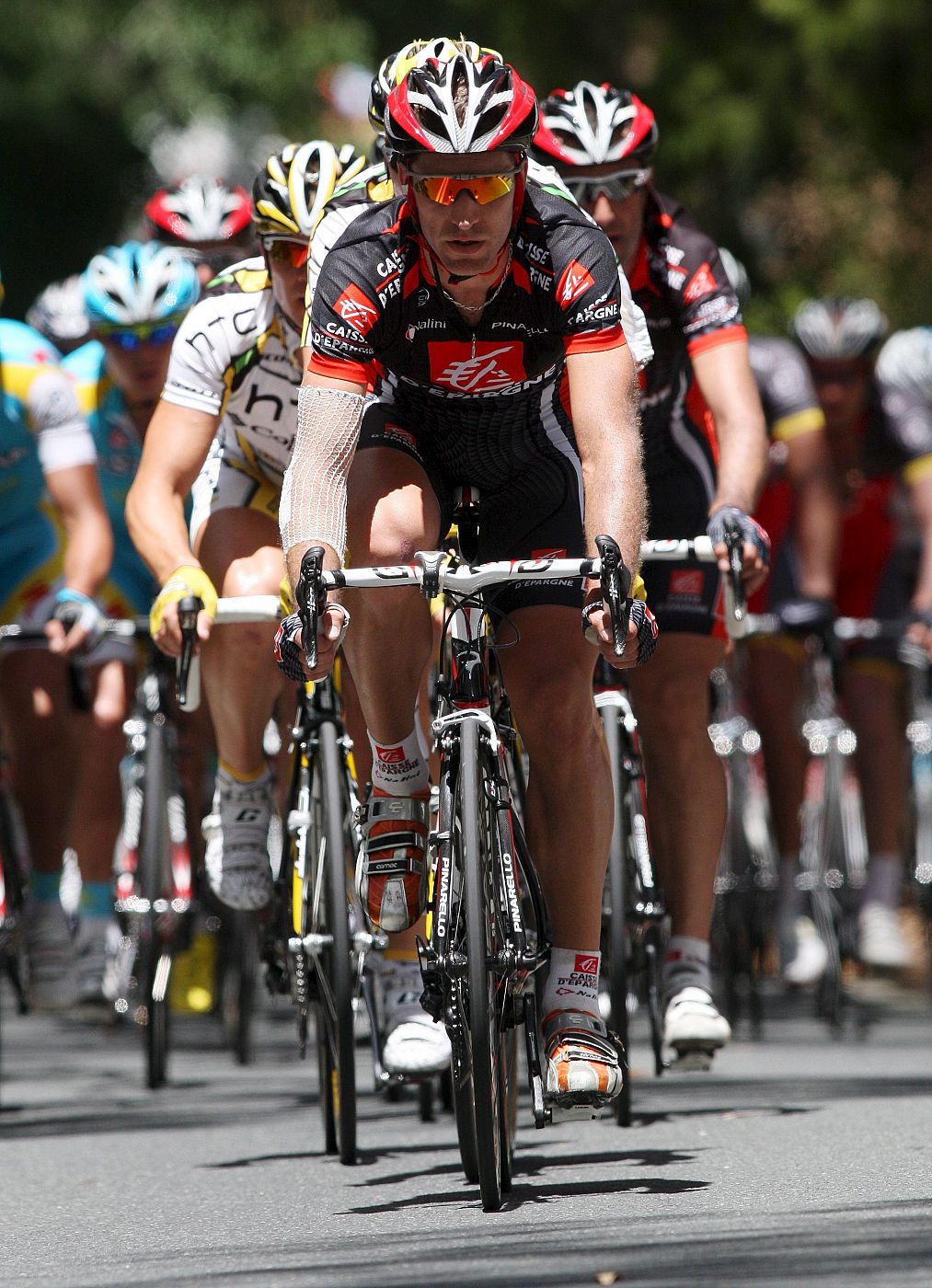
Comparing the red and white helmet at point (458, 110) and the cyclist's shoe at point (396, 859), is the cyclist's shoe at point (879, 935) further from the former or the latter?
the red and white helmet at point (458, 110)

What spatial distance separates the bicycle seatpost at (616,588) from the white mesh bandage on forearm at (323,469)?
1.92 feet

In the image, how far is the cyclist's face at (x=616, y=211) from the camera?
6809 millimetres

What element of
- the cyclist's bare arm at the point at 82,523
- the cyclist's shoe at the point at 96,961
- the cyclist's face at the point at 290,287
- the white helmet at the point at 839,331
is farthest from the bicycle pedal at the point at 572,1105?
the white helmet at the point at 839,331

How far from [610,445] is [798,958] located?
5.57 metres

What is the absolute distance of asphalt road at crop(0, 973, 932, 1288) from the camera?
14.7 ft

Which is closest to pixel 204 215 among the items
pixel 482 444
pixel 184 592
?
pixel 184 592

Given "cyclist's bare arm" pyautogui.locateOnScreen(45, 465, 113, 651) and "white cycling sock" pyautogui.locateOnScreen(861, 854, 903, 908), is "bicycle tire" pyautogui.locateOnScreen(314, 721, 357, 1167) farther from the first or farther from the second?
"white cycling sock" pyautogui.locateOnScreen(861, 854, 903, 908)

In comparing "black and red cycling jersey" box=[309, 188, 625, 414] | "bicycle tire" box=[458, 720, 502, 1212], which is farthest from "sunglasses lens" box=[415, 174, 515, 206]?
"bicycle tire" box=[458, 720, 502, 1212]

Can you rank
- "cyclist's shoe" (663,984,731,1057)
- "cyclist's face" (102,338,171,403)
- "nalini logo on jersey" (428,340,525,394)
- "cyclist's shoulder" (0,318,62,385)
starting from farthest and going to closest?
1. "cyclist's face" (102,338,171,403)
2. "cyclist's shoulder" (0,318,62,385)
3. "cyclist's shoe" (663,984,731,1057)
4. "nalini logo on jersey" (428,340,525,394)

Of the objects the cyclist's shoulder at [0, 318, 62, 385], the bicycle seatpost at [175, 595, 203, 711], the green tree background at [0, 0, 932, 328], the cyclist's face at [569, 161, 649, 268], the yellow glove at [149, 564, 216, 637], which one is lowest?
the bicycle seatpost at [175, 595, 203, 711]

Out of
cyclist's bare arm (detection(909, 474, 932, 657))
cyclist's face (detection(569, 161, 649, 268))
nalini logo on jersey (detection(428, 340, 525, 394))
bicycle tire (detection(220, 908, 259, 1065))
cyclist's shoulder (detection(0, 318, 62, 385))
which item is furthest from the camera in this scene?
cyclist's bare arm (detection(909, 474, 932, 657))

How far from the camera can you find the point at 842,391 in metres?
10.4

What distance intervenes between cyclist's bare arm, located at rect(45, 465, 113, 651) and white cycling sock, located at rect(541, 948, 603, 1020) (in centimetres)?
322

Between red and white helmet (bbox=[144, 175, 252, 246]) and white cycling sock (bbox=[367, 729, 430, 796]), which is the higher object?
red and white helmet (bbox=[144, 175, 252, 246])
